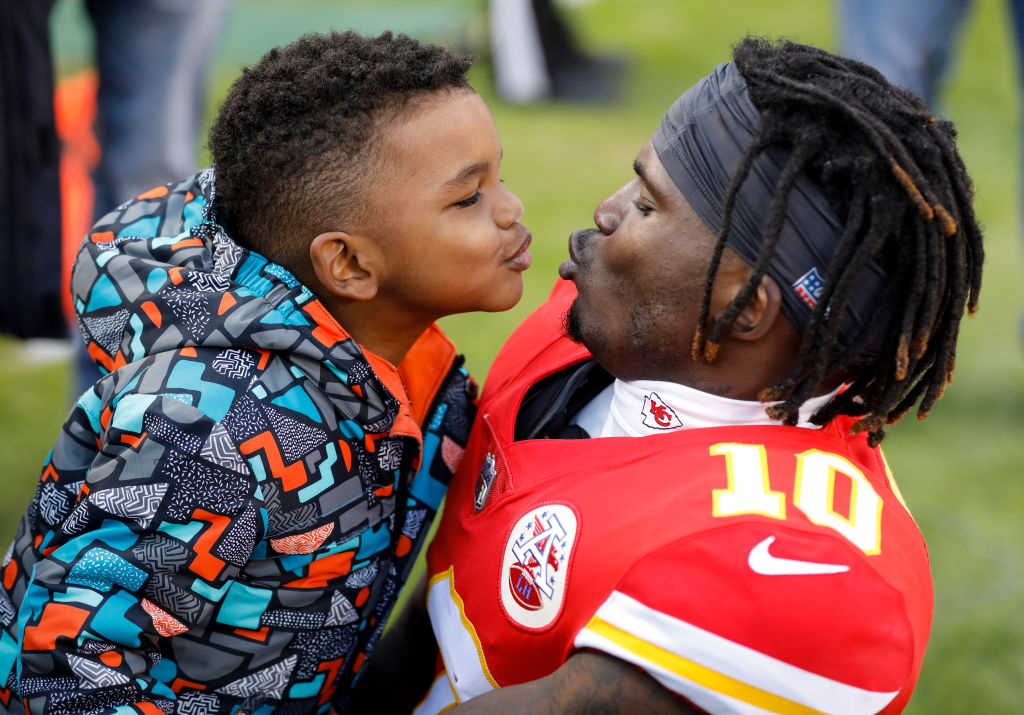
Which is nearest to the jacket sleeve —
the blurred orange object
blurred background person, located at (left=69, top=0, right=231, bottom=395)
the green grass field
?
the green grass field

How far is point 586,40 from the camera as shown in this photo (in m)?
9.59

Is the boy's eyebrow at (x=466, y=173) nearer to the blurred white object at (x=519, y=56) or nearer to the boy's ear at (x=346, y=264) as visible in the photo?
the boy's ear at (x=346, y=264)

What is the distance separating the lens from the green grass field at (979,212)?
3330mm

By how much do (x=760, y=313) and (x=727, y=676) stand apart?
56cm

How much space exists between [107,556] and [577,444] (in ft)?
2.47

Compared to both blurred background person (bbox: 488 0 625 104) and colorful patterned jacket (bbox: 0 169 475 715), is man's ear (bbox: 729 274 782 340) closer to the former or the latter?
colorful patterned jacket (bbox: 0 169 475 715)

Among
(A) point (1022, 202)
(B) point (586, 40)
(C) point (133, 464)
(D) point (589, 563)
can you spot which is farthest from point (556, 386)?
(B) point (586, 40)

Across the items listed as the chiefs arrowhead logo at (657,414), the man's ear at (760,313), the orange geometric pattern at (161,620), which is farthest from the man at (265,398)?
the man's ear at (760,313)

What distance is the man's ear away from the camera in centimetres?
162

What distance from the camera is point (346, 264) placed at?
182 cm

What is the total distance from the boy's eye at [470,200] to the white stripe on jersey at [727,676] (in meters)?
0.79

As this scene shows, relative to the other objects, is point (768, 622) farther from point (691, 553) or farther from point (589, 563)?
point (589, 563)

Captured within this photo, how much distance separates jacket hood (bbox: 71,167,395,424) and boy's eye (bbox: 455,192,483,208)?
0.99ft

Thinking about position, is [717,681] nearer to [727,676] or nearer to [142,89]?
[727,676]
